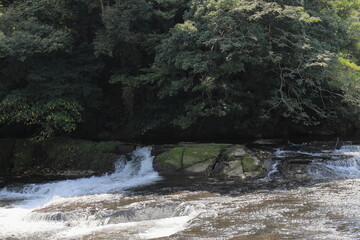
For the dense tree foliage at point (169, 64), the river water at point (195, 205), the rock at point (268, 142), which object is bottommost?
the river water at point (195, 205)

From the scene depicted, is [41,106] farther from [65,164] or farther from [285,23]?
[285,23]

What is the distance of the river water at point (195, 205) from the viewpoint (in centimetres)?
834

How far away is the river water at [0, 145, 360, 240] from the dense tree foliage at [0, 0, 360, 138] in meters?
3.21

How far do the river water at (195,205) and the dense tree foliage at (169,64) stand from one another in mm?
3214

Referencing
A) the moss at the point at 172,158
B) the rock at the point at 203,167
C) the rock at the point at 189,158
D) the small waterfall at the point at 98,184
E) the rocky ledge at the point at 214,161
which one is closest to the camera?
the small waterfall at the point at 98,184

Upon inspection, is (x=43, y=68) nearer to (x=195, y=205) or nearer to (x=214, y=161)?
(x=214, y=161)

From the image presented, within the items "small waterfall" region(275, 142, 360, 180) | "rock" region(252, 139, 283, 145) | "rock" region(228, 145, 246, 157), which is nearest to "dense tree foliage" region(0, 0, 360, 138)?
"rock" region(252, 139, 283, 145)

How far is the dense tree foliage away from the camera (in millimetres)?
15413

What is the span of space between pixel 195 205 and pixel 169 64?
8280mm

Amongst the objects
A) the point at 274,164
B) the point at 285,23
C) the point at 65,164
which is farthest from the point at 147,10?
the point at 274,164

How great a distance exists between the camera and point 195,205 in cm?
1009

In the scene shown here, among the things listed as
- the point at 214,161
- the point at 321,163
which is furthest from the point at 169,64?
the point at 321,163

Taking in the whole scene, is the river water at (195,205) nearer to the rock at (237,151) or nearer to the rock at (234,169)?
the rock at (234,169)

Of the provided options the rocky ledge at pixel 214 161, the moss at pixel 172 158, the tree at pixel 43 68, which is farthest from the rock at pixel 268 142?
the tree at pixel 43 68
